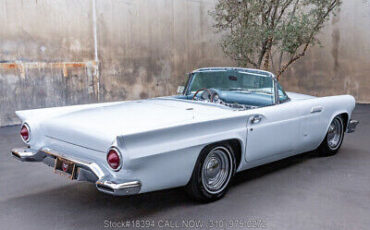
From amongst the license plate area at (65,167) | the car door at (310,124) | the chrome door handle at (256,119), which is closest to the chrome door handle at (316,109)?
the car door at (310,124)

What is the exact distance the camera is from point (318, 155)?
5180 mm

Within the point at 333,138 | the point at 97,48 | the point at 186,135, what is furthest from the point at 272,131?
the point at 97,48

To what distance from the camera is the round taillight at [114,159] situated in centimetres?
278

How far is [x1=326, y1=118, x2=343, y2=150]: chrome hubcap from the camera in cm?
510


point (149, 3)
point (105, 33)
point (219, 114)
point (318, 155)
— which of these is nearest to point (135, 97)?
point (105, 33)

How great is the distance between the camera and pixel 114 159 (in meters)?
2.80

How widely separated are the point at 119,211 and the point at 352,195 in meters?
2.24

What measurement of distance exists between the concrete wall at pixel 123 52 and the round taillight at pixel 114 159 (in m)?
5.69

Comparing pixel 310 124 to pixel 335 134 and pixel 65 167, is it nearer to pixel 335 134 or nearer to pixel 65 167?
pixel 335 134

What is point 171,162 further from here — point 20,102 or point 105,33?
point 105,33

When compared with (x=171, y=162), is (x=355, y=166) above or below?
below

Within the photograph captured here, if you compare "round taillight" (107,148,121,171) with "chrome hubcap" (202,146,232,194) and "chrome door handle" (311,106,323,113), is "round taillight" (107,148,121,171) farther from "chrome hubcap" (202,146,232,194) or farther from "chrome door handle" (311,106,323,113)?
"chrome door handle" (311,106,323,113)

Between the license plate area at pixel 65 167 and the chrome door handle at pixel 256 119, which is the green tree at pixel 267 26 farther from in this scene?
the license plate area at pixel 65 167

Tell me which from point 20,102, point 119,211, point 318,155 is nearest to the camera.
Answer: point 119,211
